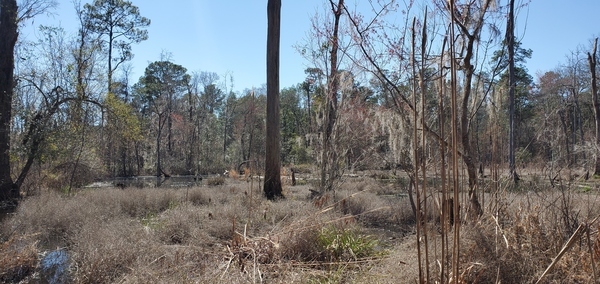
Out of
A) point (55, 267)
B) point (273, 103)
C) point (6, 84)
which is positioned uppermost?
point (6, 84)

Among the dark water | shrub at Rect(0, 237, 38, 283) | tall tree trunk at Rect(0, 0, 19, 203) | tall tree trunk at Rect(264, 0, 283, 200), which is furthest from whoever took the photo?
tall tree trunk at Rect(0, 0, 19, 203)

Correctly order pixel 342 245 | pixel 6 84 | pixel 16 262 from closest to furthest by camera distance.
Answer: pixel 16 262
pixel 342 245
pixel 6 84

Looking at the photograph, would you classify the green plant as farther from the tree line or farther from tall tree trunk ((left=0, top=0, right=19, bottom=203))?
tall tree trunk ((left=0, top=0, right=19, bottom=203))

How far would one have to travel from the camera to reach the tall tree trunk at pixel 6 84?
1025 cm

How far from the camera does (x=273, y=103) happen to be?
32.9ft

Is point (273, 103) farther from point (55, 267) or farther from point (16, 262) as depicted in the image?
point (16, 262)

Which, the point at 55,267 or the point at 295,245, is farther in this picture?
the point at 55,267

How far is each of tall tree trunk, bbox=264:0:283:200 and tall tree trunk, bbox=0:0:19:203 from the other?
6.49 meters

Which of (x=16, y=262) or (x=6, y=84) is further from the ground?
(x=6, y=84)

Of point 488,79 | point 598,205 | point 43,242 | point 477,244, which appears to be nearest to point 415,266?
point 477,244

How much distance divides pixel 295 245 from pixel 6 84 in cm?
973

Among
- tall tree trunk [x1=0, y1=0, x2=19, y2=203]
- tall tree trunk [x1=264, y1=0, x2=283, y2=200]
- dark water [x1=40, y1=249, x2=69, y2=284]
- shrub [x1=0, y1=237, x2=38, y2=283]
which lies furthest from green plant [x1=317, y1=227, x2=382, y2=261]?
tall tree trunk [x1=0, y1=0, x2=19, y2=203]

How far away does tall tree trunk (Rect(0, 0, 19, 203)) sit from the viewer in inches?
404

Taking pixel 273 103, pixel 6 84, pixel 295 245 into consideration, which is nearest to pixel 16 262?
pixel 295 245
